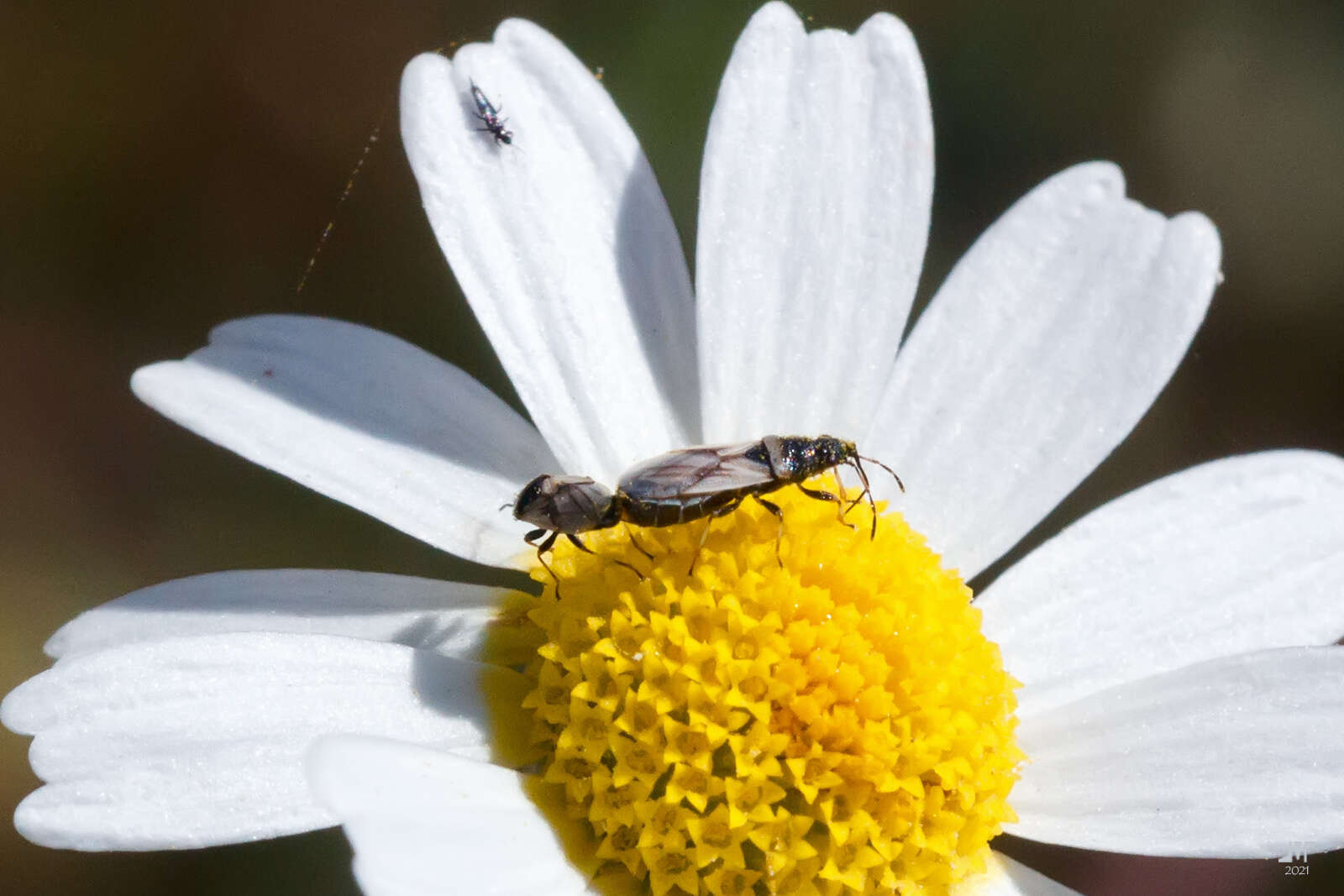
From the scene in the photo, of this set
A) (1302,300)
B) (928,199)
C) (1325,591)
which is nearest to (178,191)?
(928,199)

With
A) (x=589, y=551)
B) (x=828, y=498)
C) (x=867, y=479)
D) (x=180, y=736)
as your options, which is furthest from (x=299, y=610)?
(x=867, y=479)

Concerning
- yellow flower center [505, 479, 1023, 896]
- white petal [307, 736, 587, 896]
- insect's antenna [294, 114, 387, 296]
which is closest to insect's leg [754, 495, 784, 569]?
yellow flower center [505, 479, 1023, 896]

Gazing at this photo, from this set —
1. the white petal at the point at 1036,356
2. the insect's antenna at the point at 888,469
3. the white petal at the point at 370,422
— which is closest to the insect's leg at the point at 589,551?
the white petal at the point at 370,422

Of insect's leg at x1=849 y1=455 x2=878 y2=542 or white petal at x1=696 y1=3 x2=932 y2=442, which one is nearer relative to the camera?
insect's leg at x1=849 y1=455 x2=878 y2=542

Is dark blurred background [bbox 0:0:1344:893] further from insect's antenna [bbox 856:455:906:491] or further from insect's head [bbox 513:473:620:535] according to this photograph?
insect's head [bbox 513:473:620:535]

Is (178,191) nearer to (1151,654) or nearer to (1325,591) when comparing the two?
(1151,654)

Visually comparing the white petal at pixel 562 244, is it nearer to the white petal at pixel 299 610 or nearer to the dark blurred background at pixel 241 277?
the white petal at pixel 299 610

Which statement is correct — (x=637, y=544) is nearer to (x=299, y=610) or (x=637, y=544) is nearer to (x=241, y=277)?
(x=299, y=610)
